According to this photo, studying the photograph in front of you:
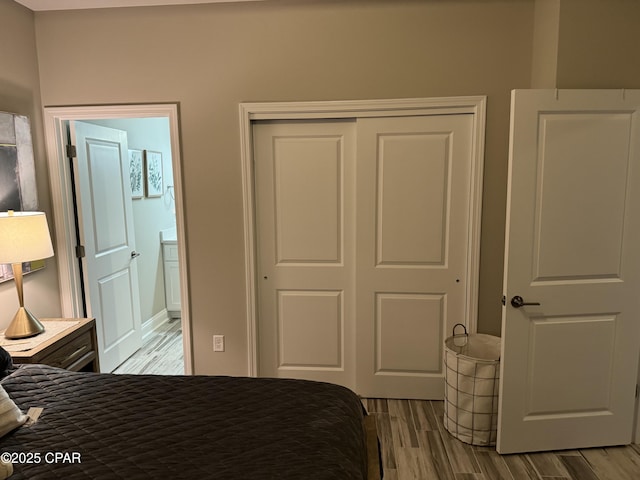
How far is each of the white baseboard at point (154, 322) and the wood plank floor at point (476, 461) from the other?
8.66ft

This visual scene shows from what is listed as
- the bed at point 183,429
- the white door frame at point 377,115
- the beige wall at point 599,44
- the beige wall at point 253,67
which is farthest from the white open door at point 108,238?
the beige wall at point 599,44

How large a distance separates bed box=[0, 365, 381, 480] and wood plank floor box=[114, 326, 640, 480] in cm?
74

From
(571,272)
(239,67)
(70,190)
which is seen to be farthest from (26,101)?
(571,272)

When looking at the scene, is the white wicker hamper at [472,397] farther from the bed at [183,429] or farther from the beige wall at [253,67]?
the bed at [183,429]

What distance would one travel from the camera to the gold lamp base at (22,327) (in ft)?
7.48

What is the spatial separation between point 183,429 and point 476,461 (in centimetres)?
171

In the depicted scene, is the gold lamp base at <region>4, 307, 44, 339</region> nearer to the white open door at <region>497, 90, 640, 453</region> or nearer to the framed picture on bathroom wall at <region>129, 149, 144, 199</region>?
the framed picture on bathroom wall at <region>129, 149, 144, 199</region>

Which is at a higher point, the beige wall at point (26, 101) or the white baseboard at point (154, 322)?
the beige wall at point (26, 101)

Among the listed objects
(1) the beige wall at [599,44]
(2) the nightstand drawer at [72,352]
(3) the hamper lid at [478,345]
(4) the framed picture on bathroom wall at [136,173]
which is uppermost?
(1) the beige wall at [599,44]

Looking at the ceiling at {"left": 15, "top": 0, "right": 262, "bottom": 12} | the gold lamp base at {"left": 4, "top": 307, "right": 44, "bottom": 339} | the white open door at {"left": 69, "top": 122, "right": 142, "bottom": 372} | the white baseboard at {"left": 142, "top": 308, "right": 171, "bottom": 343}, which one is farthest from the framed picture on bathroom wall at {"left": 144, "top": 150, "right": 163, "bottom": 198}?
the gold lamp base at {"left": 4, "top": 307, "right": 44, "bottom": 339}

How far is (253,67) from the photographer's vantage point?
2818mm

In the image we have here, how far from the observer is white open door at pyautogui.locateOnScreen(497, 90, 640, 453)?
7.38 feet

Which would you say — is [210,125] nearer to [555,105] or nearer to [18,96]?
[18,96]

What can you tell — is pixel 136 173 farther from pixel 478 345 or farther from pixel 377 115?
pixel 478 345
